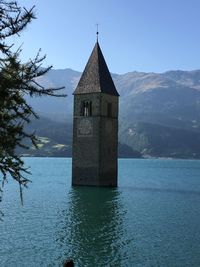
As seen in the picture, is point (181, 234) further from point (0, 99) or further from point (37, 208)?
point (0, 99)

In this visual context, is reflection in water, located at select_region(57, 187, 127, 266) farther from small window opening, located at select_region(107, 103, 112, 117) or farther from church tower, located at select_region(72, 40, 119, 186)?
small window opening, located at select_region(107, 103, 112, 117)

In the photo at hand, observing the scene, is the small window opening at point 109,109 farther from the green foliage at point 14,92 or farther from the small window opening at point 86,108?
the green foliage at point 14,92

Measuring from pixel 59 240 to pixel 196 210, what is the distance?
1955 cm

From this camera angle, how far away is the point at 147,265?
22016mm

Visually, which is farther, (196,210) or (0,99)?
(196,210)

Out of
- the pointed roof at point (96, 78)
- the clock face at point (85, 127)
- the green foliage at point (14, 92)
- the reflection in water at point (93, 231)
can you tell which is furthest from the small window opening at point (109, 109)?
the green foliage at point (14, 92)

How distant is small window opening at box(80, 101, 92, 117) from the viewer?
60344mm

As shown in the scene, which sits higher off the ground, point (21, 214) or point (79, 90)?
point (79, 90)

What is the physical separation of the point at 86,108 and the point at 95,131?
13.8ft

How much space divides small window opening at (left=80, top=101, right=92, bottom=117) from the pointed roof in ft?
5.07

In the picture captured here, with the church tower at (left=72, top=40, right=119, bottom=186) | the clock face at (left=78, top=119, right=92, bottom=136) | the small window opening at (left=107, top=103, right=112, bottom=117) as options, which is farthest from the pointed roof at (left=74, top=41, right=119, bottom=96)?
the clock face at (left=78, top=119, right=92, bottom=136)

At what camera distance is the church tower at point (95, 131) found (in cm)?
5812

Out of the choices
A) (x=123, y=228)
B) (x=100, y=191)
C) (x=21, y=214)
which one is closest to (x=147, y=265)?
(x=123, y=228)

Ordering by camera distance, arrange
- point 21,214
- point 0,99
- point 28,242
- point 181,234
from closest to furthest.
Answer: point 0,99 → point 28,242 → point 181,234 → point 21,214
